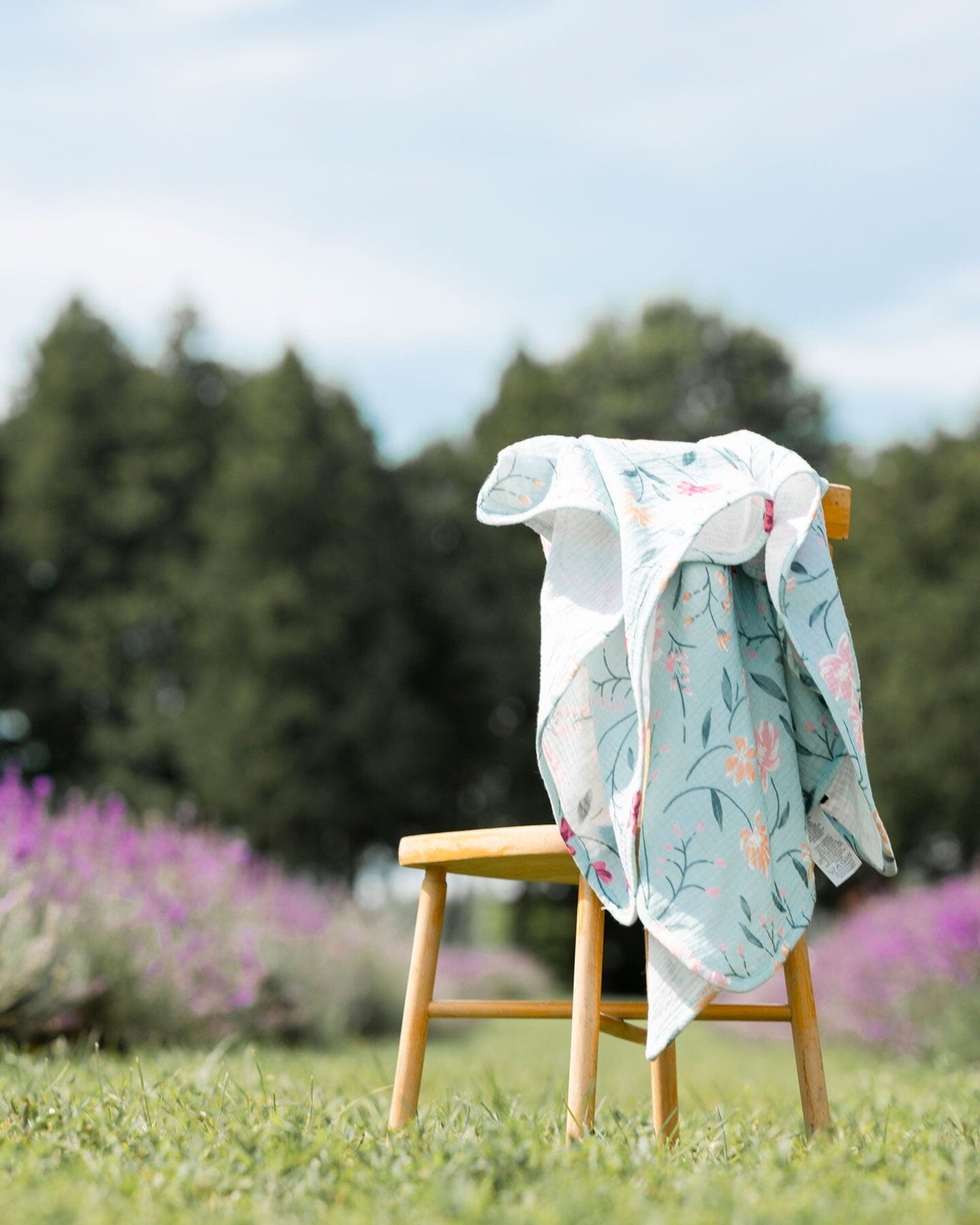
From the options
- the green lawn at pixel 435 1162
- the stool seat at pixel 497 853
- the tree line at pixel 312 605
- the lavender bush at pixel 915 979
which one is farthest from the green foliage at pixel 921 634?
the stool seat at pixel 497 853

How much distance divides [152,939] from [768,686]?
3872mm

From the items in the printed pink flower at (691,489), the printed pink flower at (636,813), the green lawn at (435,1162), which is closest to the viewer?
the green lawn at (435,1162)

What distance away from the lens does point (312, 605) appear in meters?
17.2

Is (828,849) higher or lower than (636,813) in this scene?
lower

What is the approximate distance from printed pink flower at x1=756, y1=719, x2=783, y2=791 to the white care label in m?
0.16

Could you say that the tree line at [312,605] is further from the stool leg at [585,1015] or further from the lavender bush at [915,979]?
the stool leg at [585,1015]

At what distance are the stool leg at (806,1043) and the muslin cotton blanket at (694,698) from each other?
5.0 inches

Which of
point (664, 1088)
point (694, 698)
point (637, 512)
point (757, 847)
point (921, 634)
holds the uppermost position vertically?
point (637, 512)

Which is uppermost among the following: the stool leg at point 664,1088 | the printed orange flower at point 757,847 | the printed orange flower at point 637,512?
the printed orange flower at point 637,512

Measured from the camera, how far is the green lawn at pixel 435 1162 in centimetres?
171

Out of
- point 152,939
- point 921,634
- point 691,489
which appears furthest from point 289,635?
point 691,489

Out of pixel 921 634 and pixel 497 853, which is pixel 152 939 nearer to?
pixel 497 853

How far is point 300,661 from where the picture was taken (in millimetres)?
17078

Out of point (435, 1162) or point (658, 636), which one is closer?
point (435, 1162)
